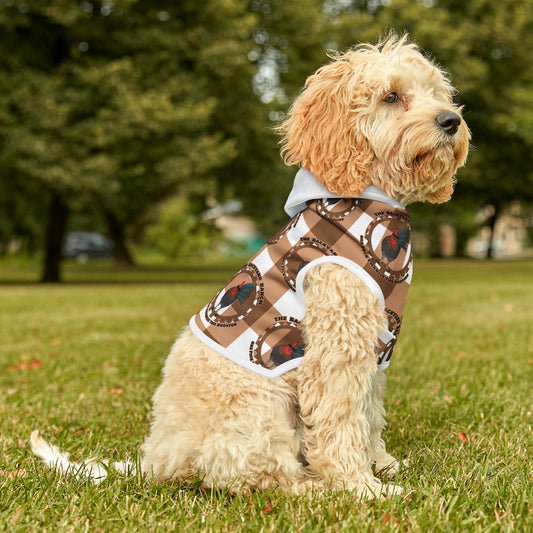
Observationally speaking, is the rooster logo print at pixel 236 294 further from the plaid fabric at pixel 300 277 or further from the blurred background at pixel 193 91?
the blurred background at pixel 193 91

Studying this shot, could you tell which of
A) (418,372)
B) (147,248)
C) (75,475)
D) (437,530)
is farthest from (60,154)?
(147,248)

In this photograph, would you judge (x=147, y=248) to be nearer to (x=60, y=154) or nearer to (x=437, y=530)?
(x=60, y=154)

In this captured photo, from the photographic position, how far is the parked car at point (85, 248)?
4866cm

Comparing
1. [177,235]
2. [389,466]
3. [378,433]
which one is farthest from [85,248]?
[389,466]

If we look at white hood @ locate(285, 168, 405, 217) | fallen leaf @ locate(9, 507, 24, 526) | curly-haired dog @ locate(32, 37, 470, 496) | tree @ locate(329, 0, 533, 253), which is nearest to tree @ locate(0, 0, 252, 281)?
tree @ locate(329, 0, 533, 253)

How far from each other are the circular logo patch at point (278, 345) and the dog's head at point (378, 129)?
72cm

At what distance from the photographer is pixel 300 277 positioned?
287 cm

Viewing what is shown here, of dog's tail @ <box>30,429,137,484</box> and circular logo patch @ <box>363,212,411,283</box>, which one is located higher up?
circular logo patch @ <box>363,212,411,283</box>

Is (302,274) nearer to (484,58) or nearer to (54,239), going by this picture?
(54,239)

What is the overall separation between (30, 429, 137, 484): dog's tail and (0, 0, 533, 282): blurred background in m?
10.3

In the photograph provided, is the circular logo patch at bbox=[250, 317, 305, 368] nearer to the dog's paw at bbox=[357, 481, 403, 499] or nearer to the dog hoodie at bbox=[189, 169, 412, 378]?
the dog hoodie at bbox=[189, 169, 412, 378]

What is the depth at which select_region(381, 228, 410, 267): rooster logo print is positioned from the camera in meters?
2.86

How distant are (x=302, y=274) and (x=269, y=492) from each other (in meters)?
1.05

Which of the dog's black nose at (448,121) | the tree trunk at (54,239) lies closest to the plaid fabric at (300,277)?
the dog's black nose at (448,121)
